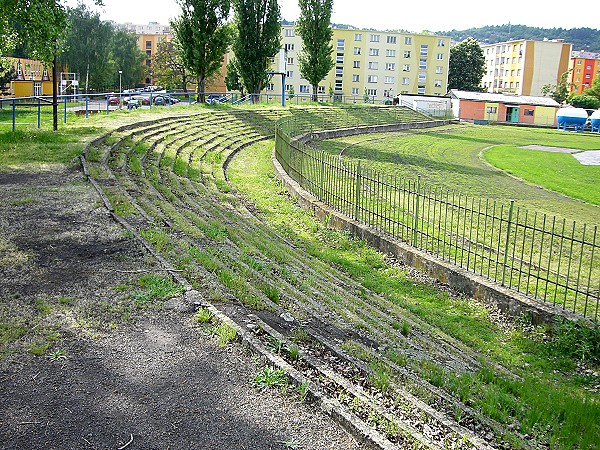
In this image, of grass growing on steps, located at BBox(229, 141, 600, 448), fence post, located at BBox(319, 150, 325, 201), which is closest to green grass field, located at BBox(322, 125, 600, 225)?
fence post, located at BBox(319, 150, 325, 201)

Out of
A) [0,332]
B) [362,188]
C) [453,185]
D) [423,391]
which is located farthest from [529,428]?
[453,185]

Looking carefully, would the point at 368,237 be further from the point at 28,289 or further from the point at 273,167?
the point at 273,167

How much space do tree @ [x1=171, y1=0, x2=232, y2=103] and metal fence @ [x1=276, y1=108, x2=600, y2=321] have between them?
25117 millimetres

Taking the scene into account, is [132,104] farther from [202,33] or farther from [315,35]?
[315,35]

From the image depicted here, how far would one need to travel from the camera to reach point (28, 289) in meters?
7.46

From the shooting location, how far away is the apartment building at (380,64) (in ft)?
305

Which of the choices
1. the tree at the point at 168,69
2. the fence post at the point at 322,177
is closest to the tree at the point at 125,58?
the tree at the point at 168,69

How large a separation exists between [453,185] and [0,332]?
1787 centimetres

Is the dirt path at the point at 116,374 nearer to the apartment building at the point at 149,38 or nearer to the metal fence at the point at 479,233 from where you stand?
the metal fence at the point at 479,233

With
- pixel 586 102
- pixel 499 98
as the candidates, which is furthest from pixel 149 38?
pixel 586 102

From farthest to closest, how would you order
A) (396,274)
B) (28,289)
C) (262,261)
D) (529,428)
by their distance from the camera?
(396,274) → (262,261) → (28,289) → (529,428)

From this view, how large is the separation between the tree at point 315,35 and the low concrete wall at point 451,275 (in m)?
43.9

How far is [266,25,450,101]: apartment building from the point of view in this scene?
Answer: 92938mm

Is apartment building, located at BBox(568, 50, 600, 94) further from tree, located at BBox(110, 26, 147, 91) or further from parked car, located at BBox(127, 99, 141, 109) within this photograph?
parked car, located at BBox(127, 99, 141, 109)
